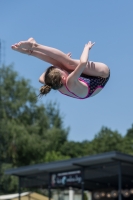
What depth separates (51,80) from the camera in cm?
530

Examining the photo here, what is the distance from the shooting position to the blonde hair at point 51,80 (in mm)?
5266

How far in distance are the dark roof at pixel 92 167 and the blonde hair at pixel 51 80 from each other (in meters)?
14.8

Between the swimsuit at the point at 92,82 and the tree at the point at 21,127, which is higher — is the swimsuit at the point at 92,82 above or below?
below

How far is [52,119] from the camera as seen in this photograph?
44.4 meters

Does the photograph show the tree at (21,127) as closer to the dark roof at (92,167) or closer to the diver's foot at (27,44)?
the dark roof at (92,167)

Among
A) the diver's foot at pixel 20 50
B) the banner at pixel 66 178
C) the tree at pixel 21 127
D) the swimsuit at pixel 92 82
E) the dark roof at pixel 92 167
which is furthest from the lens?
the tree at pixel 21 127

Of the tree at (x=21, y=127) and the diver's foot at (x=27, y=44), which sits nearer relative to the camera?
the diver's foot at (x=27, y=44)

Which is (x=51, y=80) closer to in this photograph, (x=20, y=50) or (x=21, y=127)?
(x=20, y=50)

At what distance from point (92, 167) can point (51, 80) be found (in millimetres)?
16949

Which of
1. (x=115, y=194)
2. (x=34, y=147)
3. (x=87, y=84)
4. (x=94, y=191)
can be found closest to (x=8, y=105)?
(x=34, y=147)

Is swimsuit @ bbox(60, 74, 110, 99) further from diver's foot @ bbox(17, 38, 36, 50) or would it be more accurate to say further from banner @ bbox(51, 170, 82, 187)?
banner @ bbox(51, 170, 82, 187)

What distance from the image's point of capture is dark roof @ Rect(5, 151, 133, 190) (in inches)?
807

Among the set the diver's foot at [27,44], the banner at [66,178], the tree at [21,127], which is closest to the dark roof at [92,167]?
the banner at [66,178]

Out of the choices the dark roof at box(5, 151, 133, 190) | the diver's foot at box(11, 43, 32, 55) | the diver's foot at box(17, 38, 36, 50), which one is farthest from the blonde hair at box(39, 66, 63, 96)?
the dark roof at box(5, 151, 133, 190)
